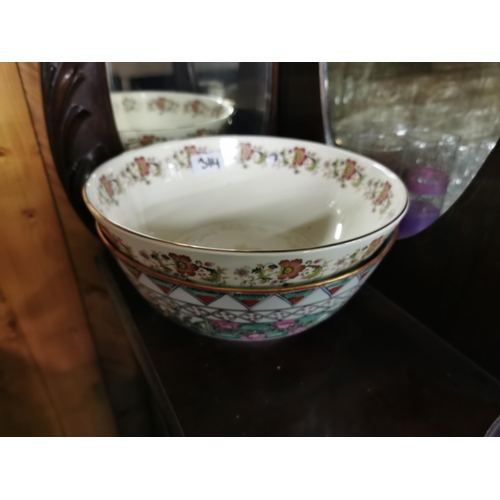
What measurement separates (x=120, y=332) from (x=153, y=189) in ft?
1.04

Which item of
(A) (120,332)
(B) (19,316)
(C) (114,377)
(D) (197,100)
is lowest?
(C) (114,377)

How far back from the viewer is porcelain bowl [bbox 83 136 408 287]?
47 centimetres

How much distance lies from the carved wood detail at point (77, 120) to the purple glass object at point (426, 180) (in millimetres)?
388

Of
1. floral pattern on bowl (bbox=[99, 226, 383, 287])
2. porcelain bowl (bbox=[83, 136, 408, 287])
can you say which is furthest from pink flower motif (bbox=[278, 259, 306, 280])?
porcelain bowl (bbox=[83, 136, 408, 287])

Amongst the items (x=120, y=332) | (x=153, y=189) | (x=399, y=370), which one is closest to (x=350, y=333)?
(x=399, y=370)

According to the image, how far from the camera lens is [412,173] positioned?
1.62 feet

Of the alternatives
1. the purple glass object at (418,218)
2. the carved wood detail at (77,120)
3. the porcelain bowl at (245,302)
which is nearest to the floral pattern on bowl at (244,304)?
the porcelain bowl at (245,302)

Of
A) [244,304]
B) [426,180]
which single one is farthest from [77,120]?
[426,180]

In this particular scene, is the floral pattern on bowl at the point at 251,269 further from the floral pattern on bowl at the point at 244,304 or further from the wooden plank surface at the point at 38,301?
the wooden plank surface at the point at 38,301

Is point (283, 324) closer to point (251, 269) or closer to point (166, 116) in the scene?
point (251, 269)

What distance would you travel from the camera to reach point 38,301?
0.61m

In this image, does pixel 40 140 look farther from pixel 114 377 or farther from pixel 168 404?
pixel 114 377

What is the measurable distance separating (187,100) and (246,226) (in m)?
0.22

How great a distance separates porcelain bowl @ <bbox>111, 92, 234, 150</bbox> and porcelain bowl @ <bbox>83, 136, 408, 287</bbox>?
47mm
